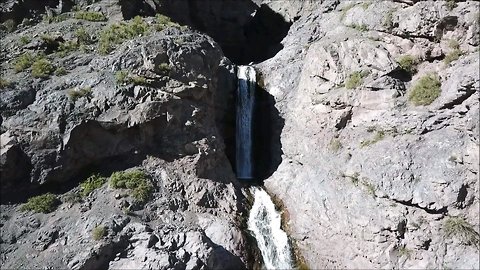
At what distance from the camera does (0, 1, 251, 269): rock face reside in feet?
48.7

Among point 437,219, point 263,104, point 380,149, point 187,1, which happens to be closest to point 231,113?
point 263,104

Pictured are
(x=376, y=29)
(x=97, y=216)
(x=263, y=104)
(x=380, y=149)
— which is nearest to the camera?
(x=97, y=216)

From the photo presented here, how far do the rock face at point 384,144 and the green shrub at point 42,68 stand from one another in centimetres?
1165

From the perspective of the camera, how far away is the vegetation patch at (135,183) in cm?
1670

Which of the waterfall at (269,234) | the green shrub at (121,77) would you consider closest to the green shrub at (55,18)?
the green shrub at (121,77)

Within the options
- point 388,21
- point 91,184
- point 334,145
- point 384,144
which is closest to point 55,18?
point 91,184

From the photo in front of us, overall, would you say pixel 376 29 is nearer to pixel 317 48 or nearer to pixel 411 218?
pixel 317 48

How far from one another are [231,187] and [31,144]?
861 cm

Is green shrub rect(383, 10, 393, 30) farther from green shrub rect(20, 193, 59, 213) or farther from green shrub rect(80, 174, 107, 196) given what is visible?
green shrub rect(20, 193, 59, 213)

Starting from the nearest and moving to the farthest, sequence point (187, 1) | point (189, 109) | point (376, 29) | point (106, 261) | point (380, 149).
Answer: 1. point (106, 261)
2. point (380, 149)
3. point (189, 109)
4. point (376, 29)
5. point (187, 1)

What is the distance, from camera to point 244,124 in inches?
914

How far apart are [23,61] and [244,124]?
11.4 m

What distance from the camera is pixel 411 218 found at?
15.6 meters

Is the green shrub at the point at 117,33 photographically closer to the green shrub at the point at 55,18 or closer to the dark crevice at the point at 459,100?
the green shrub at the point at 55,18
